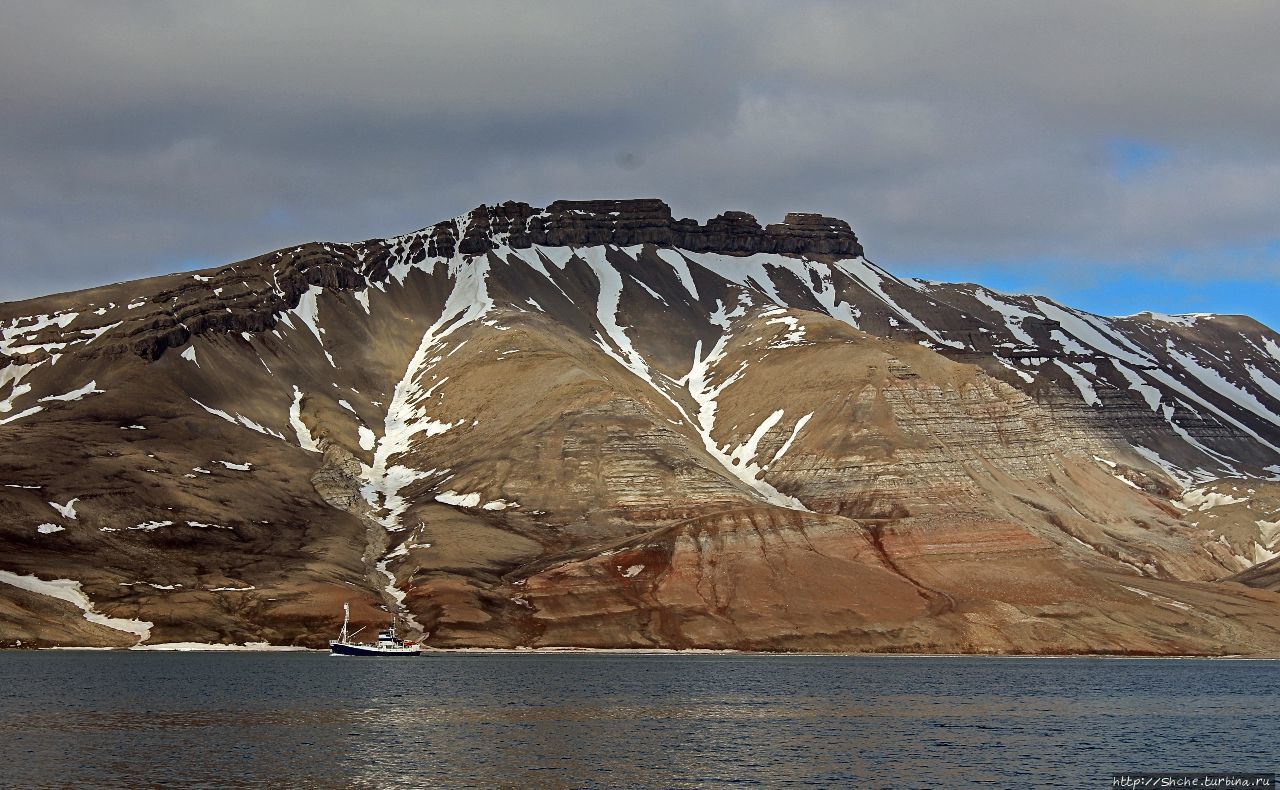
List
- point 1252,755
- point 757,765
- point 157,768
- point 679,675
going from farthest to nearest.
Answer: point 679,675, point 1252,755, point 757,765, point 157,768

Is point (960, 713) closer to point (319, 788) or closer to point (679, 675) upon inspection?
point (679, 675)

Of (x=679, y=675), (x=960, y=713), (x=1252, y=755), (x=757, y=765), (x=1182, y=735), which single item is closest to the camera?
(x=757, y=765)

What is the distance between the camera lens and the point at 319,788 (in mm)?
88750

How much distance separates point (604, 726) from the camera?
12319cm

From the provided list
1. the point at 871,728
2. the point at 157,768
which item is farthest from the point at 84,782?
the point at 871,728

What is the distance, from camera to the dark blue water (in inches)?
3821

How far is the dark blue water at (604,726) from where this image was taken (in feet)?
318

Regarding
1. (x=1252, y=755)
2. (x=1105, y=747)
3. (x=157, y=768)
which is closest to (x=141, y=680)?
(x=157, y=768)

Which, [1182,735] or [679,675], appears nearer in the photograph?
[1182,735]

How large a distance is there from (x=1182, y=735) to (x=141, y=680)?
9953cm

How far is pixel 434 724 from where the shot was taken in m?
124

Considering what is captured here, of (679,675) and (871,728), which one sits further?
(679,675)

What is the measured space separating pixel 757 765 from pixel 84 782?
4085cm

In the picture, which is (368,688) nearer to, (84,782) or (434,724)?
(434,724)
